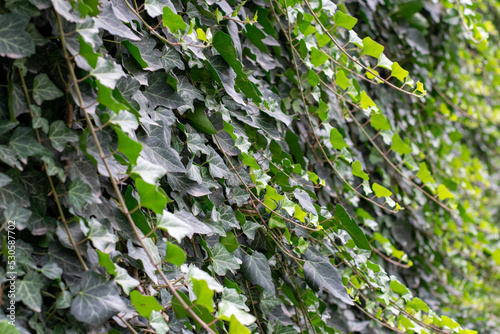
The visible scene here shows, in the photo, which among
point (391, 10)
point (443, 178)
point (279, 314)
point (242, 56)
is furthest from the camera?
point (443, 178)

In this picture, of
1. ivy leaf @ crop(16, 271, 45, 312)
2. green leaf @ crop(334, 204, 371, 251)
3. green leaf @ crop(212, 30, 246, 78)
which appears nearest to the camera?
ivy leaf @ crop(16, 271, 45, 312)

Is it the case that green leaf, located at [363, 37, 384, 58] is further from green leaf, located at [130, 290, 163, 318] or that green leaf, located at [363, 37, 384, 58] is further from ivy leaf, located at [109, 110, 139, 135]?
green leaf, located at [130, 290, 163, 318]

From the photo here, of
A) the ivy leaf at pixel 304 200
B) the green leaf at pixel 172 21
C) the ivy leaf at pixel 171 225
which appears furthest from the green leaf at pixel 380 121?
the ivy leaf at pixel 171 225

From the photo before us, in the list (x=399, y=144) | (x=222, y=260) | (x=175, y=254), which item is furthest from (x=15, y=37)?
(x=399, y=144)

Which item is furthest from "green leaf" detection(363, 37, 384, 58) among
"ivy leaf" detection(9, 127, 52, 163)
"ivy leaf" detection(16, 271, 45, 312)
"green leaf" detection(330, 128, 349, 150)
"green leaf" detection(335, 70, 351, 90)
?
"ivy leaf" detection(16, 271, 45, 312)

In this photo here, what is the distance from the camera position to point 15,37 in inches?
25.0

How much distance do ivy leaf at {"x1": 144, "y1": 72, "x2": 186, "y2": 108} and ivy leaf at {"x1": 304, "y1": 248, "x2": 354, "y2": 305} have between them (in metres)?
0.54

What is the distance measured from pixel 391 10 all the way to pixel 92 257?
1.83m

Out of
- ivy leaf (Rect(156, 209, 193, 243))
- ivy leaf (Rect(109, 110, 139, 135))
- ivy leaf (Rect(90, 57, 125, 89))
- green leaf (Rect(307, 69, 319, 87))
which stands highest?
ivy leaf (Rect(90, 57, 125, 89))

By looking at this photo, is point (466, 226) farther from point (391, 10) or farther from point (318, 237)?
point (318, 237)

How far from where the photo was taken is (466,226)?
231 centimetres

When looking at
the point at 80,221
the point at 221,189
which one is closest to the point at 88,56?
the point at 80,221

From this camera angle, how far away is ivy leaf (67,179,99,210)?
0.68 m

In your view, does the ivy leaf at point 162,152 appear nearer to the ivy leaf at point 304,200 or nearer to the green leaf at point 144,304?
the green leaf at point 144,304
